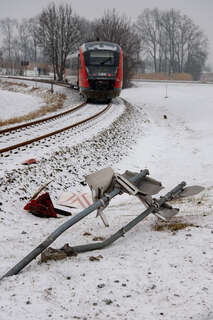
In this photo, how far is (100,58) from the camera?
1859 centimetres

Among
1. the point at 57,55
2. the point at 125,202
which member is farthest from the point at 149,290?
the point at 57,55

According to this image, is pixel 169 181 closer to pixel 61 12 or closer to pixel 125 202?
pixel 125 202

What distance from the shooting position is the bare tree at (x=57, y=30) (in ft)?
135

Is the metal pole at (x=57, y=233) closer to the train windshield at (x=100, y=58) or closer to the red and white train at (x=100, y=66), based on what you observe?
the red and white train at (x=100, y=66)

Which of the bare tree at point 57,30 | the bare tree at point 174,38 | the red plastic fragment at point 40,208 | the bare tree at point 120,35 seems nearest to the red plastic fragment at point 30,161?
the red plastic fragment at point 40,208

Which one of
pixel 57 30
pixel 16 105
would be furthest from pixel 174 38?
→ pixel 16 105

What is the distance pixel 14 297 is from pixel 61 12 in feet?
143

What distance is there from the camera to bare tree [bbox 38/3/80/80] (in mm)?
41281

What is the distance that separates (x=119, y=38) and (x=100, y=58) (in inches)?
696

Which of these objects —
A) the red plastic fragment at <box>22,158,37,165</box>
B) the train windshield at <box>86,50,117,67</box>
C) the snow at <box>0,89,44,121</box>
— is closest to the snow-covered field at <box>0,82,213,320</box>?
the red plastic fragment at <box>22,158,37,165</box>

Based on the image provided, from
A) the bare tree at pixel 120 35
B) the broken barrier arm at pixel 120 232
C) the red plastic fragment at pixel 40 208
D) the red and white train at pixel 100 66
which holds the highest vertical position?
the bare tree at pixel 120 35

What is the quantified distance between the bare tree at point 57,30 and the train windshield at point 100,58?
24.5 m

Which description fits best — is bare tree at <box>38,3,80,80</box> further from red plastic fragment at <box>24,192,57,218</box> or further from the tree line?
red plastic fragment at <box>24,192,57,218</box>

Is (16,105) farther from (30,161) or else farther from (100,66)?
(30,161)
